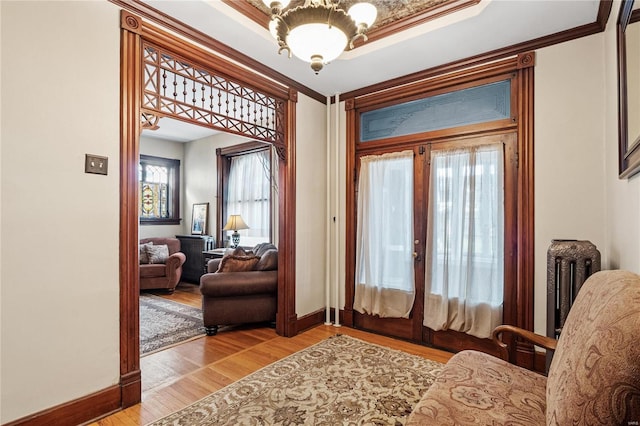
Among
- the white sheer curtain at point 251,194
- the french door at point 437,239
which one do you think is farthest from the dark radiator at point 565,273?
the white sheer curtain at point 251,194

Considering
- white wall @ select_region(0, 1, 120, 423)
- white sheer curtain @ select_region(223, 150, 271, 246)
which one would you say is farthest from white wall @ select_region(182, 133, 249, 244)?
white wall @ select_region(0, 1, 120, 423)

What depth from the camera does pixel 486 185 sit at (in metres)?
3.00

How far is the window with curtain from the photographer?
21.5ft

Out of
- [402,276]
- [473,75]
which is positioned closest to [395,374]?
[402,276]

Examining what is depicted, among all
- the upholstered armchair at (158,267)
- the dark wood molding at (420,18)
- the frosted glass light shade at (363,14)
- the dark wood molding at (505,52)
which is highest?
the dark wood molding at (420,18)

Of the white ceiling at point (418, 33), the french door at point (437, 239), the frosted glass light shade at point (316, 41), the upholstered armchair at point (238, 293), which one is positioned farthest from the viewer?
the upholstered armchair at point (238, 293)

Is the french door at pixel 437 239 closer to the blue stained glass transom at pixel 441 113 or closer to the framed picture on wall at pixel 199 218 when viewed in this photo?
the blue stained glass transom at pixel 441 113

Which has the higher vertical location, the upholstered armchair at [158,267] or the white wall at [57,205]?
the white wall at [57,205]

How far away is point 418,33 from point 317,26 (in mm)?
1446

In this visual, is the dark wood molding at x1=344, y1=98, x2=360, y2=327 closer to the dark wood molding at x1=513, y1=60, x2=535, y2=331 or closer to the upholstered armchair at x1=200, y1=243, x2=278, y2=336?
the upholstered armchair at x1=200, y1=243, x2=278, y2=336

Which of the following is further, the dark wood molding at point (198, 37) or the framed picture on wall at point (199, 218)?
the framed picture on wall at point (199, 218)

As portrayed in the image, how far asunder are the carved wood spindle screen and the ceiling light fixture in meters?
1.14

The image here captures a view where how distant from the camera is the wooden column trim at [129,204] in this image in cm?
222

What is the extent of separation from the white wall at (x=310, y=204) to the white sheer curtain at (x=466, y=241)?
4.45ft
